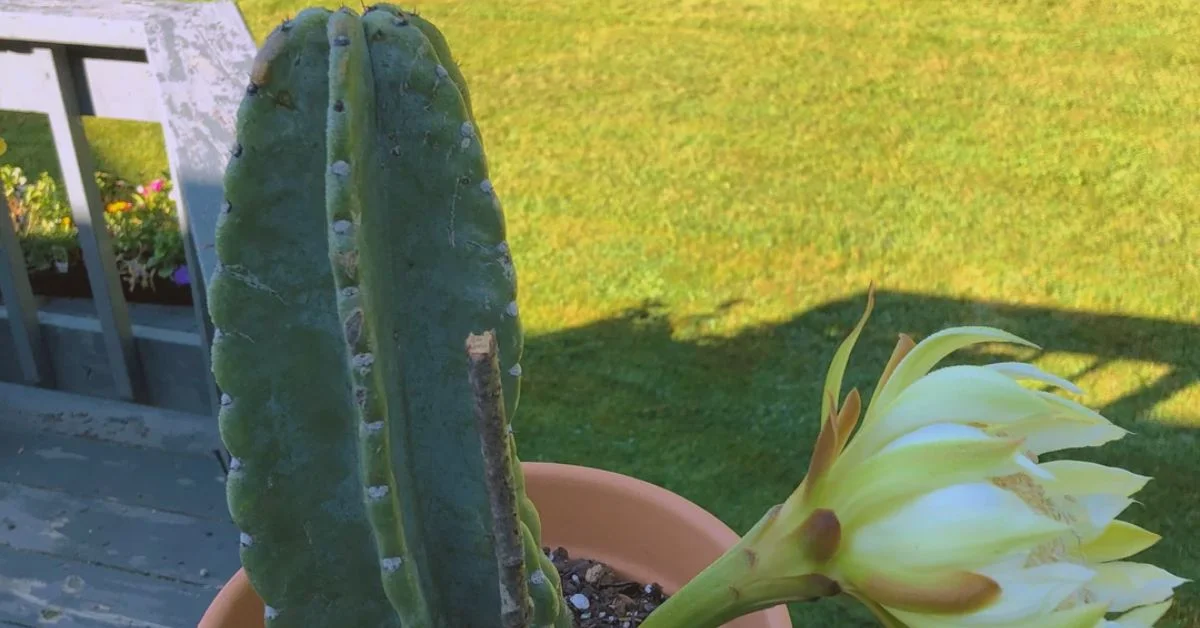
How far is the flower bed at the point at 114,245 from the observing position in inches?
90.7

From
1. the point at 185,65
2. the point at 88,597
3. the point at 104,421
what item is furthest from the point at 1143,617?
the point at 104,421

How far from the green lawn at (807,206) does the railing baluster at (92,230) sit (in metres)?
0.71

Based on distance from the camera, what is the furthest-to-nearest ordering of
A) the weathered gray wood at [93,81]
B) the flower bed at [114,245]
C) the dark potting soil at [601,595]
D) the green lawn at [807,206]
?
the flower bed at [114,245] < the green lawn at [807,206] < the weathered gray wood at [93,81] < the dark potting soil at [601,595]

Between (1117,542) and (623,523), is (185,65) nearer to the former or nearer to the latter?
(623,523)

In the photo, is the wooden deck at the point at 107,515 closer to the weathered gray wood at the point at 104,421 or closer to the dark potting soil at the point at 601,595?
the weathered gray wood at the point at 104,421

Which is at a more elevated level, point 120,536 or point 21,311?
point 21,311

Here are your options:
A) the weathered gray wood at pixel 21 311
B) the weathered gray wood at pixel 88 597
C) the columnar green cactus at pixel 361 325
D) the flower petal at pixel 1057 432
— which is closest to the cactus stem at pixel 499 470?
the columnar green cactus at pixel 361 325

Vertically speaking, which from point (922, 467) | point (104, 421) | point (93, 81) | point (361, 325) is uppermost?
point (93, 81)

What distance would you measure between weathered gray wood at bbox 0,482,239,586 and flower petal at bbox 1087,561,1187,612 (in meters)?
1.20

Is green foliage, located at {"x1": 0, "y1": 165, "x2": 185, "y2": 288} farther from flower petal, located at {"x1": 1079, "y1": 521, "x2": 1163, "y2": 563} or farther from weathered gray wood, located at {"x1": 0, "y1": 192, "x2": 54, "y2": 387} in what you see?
flower petal, located at {"x1": 1079, "y1": 521, "x2": 1163, "y2": 563}

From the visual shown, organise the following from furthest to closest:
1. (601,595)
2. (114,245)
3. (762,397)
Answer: (114,245)
(762,397)
(601,595)

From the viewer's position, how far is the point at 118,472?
164cm

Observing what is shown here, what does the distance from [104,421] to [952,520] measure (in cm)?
155

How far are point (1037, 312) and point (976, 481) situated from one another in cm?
186
